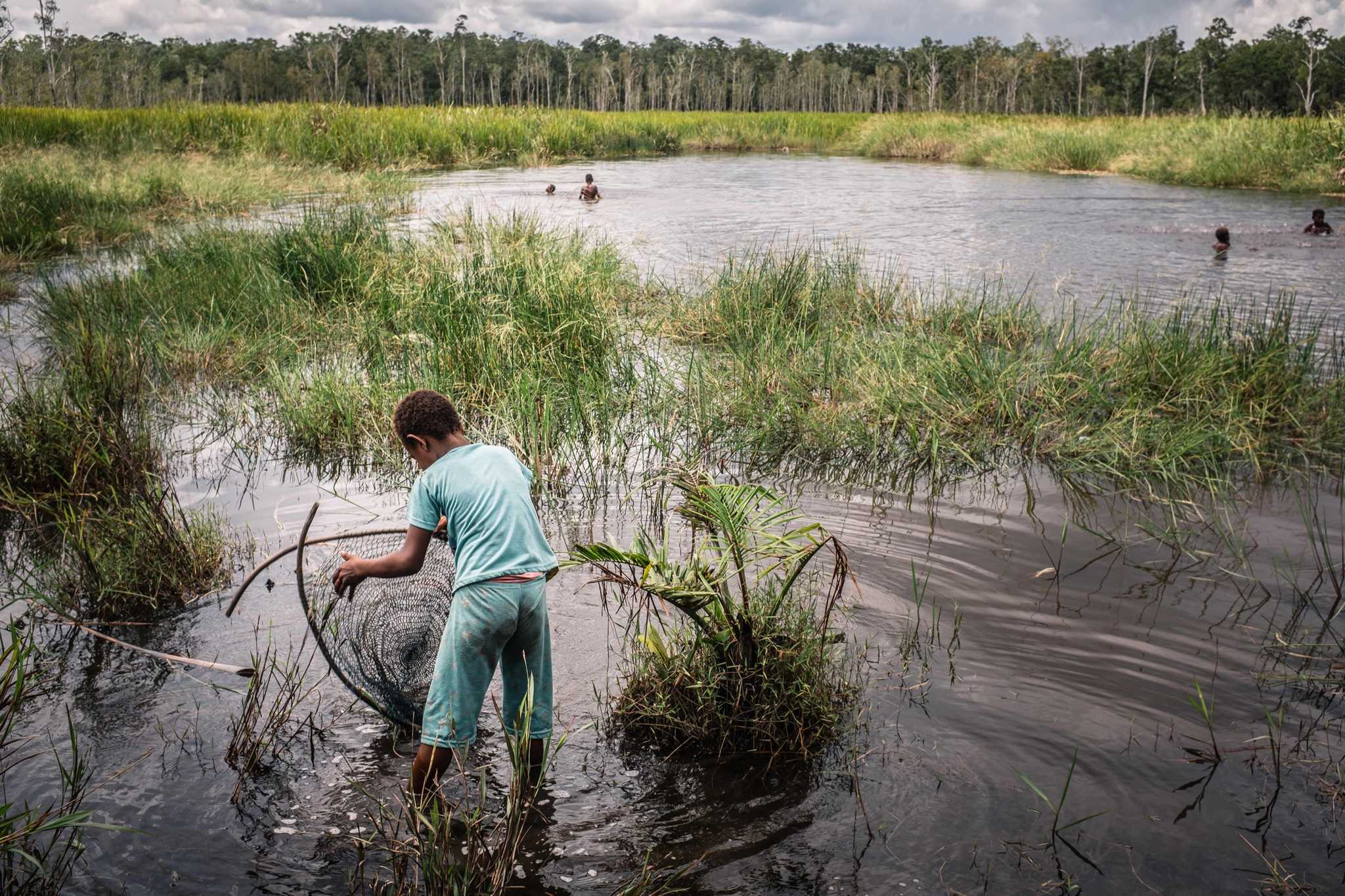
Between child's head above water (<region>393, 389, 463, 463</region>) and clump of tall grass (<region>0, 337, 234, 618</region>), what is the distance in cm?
219

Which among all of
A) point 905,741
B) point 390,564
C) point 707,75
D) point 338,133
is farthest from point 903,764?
point 707,75

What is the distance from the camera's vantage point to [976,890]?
2.94 meters

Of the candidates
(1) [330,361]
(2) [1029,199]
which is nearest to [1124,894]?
(1) [330,361]

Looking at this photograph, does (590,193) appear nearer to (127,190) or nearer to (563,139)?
(127,190)

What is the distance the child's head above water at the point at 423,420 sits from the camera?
318cm

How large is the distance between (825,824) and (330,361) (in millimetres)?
6028

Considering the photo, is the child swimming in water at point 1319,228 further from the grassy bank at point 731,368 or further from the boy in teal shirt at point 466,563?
the boy in teal shirt at point 466,563

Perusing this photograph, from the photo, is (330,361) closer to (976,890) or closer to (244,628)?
(244,628)

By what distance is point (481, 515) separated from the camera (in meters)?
3.12

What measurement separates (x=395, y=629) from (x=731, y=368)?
14.2 ft

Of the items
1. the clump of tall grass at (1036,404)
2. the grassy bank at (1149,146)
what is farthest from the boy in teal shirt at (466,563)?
the grassy bank at (1149,146)

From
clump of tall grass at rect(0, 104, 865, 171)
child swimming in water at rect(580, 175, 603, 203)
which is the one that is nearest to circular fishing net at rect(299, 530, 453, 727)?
child swimming in water at rect(580, 175, 603, 203)

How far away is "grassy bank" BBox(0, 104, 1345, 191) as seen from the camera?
67.8 ft

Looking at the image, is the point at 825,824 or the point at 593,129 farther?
the point at 593,129
